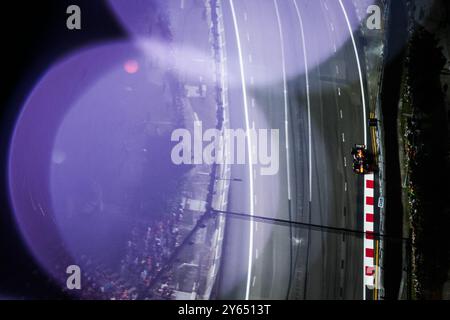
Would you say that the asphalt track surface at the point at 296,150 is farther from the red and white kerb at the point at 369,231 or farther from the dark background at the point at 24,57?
the dark background at the point at 24,57

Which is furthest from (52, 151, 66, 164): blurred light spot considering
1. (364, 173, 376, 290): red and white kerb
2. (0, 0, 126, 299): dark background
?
(364, 173, 376, 290): red and white kerb

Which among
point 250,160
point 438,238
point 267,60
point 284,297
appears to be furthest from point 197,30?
point 438,238

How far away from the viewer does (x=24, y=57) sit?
9.54 metres

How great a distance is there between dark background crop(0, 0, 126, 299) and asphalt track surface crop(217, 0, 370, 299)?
4.56m

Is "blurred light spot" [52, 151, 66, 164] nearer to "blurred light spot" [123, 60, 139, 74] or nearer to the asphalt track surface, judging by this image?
"blurred light spot" [123, 60, 139, 74]

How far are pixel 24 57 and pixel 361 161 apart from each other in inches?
400

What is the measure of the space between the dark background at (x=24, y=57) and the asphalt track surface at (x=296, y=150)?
15.0 feet

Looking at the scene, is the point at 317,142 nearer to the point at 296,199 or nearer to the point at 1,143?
the point at 296,199

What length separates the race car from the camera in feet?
33.1

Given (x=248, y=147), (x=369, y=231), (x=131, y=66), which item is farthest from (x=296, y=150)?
(x=131, y=66)

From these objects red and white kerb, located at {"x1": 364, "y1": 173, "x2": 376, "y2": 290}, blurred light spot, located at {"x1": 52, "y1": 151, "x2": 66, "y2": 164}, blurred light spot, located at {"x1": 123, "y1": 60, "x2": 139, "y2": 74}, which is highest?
blurred light spot, located at {"x1": 123, "y1": 60, "x2": 139, "y2": 74}

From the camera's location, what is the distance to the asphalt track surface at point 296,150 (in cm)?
984

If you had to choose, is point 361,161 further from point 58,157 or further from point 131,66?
point 58,157

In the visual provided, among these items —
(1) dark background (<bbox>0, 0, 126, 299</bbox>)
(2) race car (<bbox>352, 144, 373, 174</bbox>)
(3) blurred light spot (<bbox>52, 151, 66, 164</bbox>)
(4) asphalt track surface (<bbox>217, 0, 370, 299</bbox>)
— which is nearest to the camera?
(1) dark background (<bbox>0, 0, 126, 299</bbox>)
